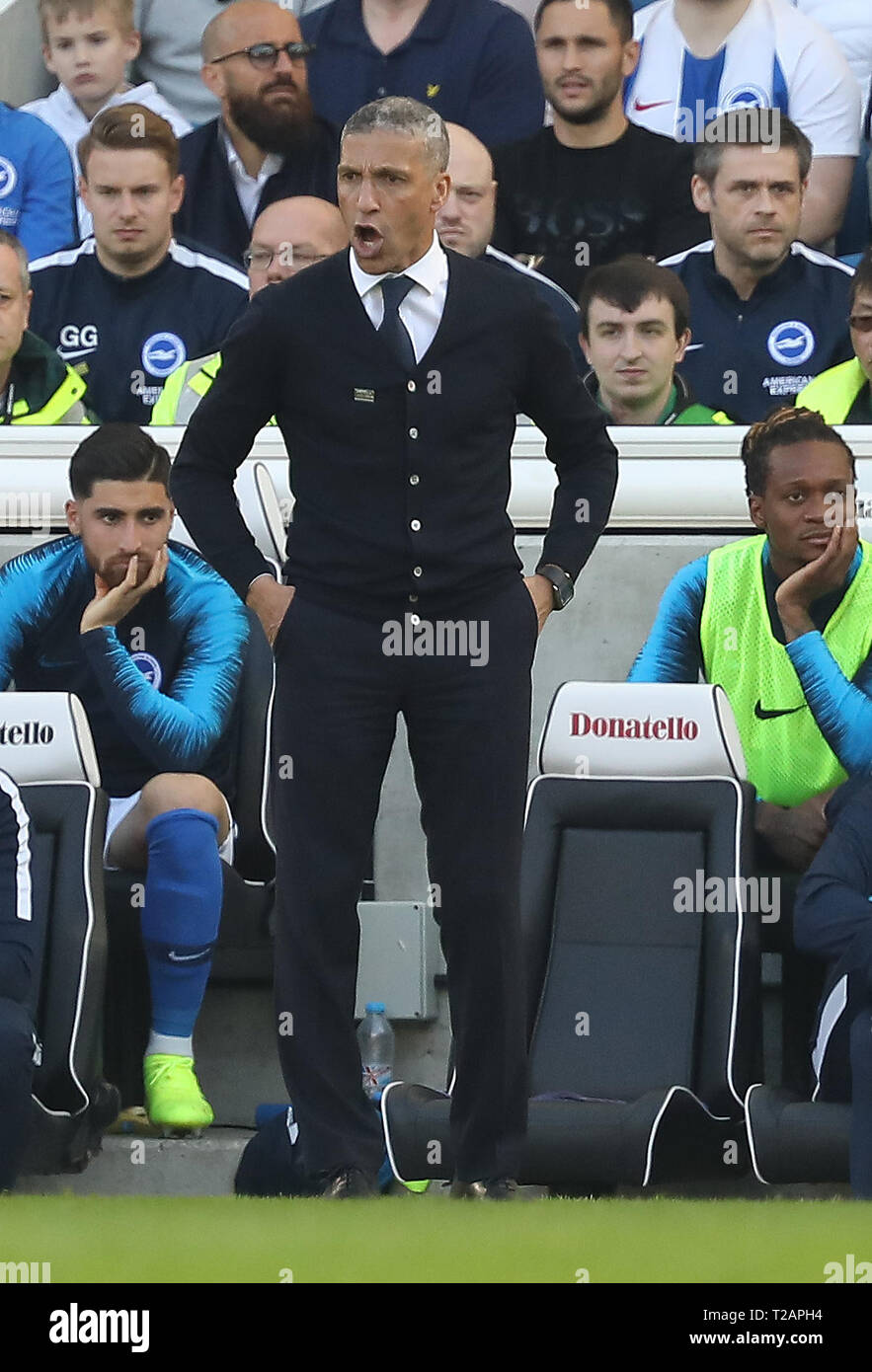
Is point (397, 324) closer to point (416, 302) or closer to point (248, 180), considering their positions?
point (416, 302)

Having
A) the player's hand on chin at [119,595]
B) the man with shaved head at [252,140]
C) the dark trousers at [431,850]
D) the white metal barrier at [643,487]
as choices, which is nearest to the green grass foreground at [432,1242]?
the dark trousers at [431,850]

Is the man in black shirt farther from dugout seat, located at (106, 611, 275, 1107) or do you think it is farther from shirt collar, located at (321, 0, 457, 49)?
dugout seat, located at (106, 611, 275, 1107)

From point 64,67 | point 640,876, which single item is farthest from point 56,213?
point 640,876

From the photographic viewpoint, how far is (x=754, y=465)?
5211mm

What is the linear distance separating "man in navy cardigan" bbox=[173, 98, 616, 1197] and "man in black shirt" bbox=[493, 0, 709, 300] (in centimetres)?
291

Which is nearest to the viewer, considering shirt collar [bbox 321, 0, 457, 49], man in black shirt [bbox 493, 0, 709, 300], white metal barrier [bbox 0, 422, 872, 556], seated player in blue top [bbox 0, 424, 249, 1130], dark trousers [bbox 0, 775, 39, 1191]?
dark trousers [bbox 0, 775, 39, 1191]

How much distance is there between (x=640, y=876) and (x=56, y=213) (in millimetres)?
2975

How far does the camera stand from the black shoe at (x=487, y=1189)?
11.0 ft

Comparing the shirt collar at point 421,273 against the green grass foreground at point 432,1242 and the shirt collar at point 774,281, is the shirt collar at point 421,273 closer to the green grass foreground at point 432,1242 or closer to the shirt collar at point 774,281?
the green grass foreground at point 432,1242

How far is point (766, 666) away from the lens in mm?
5168

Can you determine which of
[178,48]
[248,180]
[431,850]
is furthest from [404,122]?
[178,48]

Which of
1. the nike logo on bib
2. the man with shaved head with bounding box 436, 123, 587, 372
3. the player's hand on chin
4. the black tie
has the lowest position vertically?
the nike logo on bib

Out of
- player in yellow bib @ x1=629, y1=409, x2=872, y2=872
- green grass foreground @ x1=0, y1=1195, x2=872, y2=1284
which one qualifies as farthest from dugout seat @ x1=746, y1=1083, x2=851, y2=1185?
green grass foreground @ x1=0, y1=1195, x2=872, y2=1284

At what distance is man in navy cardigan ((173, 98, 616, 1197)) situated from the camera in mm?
3336
